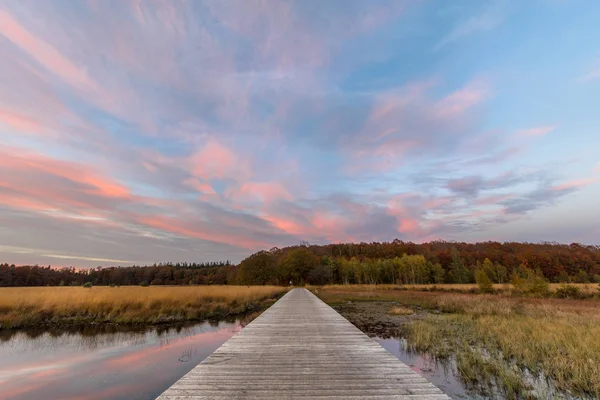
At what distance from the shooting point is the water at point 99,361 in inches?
262

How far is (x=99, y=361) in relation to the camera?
8688 millimetres

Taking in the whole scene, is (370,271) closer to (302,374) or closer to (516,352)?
(516,352)

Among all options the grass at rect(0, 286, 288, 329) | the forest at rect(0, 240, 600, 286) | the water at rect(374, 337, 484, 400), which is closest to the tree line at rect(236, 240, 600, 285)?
the forest at rect(0, 240, 600, 286)

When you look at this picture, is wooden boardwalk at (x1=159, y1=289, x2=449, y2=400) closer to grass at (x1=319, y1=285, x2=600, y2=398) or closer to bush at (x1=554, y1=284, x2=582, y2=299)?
grass at (x1=319, y1=285, x2=600, y2=398)

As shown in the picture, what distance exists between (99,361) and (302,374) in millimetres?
7847

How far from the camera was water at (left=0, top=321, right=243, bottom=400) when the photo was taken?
665cm

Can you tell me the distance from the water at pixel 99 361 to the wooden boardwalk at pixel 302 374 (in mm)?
2571

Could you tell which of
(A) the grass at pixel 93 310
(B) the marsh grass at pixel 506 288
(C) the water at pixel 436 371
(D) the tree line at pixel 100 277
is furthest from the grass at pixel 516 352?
(D) the tree line at pixel 100 277

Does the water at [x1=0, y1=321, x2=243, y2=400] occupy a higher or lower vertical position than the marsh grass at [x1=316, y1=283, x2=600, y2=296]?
higher

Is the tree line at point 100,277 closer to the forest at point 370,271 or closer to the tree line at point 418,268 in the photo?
the forest at point 370,271

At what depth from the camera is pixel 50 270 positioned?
7319 cm

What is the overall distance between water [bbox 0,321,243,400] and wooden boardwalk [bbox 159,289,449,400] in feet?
8.43

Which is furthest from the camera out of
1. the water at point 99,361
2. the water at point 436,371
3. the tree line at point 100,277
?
the tree line at point 100,277

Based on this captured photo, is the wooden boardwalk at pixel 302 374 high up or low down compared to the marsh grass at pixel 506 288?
up
